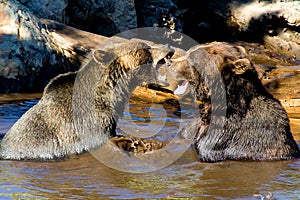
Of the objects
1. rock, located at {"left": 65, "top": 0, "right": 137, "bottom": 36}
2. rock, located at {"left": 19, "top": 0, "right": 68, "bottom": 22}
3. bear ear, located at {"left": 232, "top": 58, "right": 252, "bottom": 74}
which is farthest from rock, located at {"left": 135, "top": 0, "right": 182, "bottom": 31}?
bear ear, located at {"left": 232, "top": 58, "right": 252, "bottom": 74}

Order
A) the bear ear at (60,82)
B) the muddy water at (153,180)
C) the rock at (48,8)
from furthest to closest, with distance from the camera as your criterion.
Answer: the rock at (48,8) < the bear ear at (60,82) < the muddy water at (153,180)

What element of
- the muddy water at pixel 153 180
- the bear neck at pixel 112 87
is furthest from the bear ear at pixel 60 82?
the muddy water at pixel 153 180

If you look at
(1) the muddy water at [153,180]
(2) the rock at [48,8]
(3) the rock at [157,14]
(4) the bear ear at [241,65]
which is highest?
(3) the rock at [157,14]

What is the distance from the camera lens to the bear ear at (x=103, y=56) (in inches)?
303

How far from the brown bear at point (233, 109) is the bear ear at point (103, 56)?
0.83 m

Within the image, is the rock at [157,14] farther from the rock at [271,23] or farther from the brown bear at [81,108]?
the brown bear at [81,108]

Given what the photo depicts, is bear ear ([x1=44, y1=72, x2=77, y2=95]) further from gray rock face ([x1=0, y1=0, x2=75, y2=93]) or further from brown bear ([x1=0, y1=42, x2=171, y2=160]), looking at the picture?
gray rock face ([x1=0, y1=0, x2=75, y2=93])

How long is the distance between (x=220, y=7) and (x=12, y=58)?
24.6ft

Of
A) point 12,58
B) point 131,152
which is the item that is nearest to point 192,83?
point 131,152

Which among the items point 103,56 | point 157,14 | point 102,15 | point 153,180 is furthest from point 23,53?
point 153,180

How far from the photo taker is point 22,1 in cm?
1317

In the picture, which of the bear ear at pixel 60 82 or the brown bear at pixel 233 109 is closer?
the brown bear at pixel 233 109

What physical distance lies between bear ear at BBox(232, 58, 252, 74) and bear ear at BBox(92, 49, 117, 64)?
1.55m

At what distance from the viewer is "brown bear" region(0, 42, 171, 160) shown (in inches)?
290
